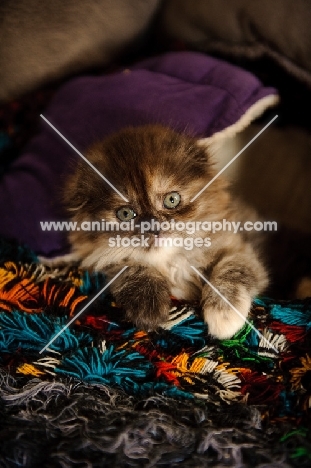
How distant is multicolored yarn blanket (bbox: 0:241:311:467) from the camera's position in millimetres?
832

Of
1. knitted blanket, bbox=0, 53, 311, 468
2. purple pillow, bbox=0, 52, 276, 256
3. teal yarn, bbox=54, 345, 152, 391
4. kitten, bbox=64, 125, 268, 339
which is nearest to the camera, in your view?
knitted blanket, bbox=0, 53, 311, 468

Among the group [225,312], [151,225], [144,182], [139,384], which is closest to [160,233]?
[151,225]

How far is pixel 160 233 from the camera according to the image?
3.85 feet

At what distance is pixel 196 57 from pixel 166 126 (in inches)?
17.4

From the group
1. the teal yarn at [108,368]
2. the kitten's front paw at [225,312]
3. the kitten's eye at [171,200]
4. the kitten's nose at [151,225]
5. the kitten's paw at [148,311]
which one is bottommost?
the teal yarn at [108,368]

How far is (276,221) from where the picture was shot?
62.2 inches

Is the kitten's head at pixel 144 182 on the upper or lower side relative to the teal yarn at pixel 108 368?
upper

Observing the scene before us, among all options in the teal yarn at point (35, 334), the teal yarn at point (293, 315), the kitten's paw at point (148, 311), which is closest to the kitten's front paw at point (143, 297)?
the kitten's paw at point (148, 311)

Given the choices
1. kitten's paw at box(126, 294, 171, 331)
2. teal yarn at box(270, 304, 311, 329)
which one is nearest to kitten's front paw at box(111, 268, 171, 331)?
kitten's paw at box(126, 294, 171, 331)

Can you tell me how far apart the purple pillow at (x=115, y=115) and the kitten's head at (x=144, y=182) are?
0.55 feet

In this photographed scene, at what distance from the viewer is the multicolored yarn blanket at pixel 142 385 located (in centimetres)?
83

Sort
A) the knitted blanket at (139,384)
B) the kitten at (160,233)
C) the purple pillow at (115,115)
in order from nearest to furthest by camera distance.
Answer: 1. the knitted blanket at (139,384)
2. the kitten at (160,233)
3. the purple pillow at (115,115)

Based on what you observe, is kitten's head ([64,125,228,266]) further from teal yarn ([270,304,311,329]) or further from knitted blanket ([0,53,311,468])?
teal yarn ([270,304,311,329])

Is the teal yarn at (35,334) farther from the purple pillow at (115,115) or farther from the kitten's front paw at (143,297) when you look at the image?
the purple pillow at (115,115)
